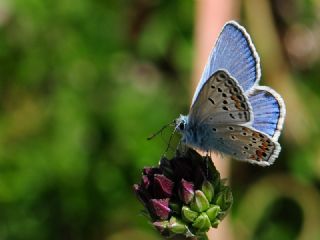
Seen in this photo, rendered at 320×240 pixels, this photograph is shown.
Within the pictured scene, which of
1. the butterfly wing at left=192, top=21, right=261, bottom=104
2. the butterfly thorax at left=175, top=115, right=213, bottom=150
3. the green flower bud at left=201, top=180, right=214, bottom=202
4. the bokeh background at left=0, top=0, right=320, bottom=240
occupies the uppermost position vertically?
the butterfly wing at left=192, top=21, right=261, bottom=104

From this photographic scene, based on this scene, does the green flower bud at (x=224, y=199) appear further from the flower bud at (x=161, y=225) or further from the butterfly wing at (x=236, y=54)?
the butterfly wing at (x=236, y=54)

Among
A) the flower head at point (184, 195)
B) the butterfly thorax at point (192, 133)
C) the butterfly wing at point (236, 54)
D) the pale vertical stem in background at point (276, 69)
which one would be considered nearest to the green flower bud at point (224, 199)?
the flower head at point (184, 195)

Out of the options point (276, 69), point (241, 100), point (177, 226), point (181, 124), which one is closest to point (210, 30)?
point (276, 69)

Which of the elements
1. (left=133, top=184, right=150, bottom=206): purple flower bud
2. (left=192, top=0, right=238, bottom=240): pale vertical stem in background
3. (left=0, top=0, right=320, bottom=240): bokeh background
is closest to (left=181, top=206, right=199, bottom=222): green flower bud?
(left=133, top=184, right=150, bottom=206): purple flower bud

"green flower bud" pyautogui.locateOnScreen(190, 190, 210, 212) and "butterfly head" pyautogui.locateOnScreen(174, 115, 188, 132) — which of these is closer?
"green flower bud" pyautogui.locateOnScreen(190, 190, 210, 212)

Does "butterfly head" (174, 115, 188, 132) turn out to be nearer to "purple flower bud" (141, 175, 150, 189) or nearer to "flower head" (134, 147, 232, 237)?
"flower head" (134, 147, 232, 237)

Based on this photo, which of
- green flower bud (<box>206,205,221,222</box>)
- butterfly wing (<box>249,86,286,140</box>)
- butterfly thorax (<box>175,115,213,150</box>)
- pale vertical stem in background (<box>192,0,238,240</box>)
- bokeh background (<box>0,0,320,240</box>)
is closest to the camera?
butterfly wing (<box>249,86,286,140</box>)
